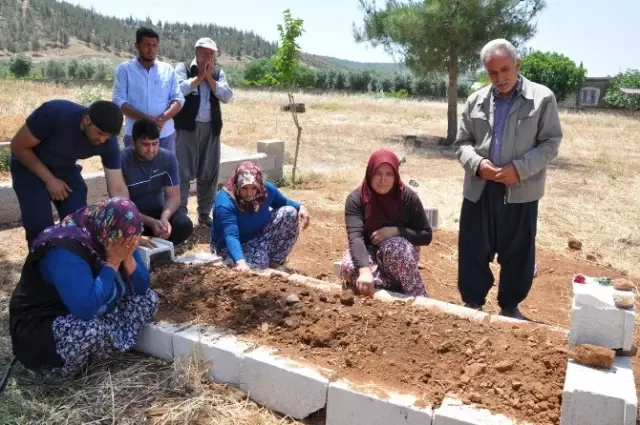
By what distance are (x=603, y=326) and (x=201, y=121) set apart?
171 inches

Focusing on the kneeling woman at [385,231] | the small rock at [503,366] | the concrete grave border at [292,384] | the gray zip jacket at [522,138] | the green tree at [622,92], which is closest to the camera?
the concrete grave border at [292,384]

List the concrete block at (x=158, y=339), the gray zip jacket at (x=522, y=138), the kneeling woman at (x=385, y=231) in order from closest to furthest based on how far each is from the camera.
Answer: the concrete block at (x=158, y=339), the gray zip jacket at (x=522, y=138), the kneeling woman at (x=385, y=231)

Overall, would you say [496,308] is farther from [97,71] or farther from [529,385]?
[97,71]

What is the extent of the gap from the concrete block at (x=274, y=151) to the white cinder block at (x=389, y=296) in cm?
528

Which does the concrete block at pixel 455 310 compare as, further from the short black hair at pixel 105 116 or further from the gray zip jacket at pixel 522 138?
the short black hair at pixel 105 116

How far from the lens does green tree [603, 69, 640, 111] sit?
3866cm

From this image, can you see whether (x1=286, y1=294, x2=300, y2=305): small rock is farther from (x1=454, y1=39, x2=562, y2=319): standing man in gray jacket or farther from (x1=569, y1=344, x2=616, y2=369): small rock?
(x1=569, y1=344, x2=616, y2=369): small rock

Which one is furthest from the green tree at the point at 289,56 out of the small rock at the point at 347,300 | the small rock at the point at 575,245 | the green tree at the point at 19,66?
the green tree at the point at 19,66

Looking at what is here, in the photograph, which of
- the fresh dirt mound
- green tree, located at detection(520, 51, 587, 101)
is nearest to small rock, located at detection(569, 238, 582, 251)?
the fresh dirt mound

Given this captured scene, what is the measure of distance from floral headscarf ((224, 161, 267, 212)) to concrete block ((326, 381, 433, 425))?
76.4 inches

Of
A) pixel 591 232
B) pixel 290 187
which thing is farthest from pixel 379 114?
pixel 591 232

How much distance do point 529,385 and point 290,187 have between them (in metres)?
6.31

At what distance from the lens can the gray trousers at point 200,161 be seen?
5.89 meters

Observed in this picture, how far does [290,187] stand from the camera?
8.62m
